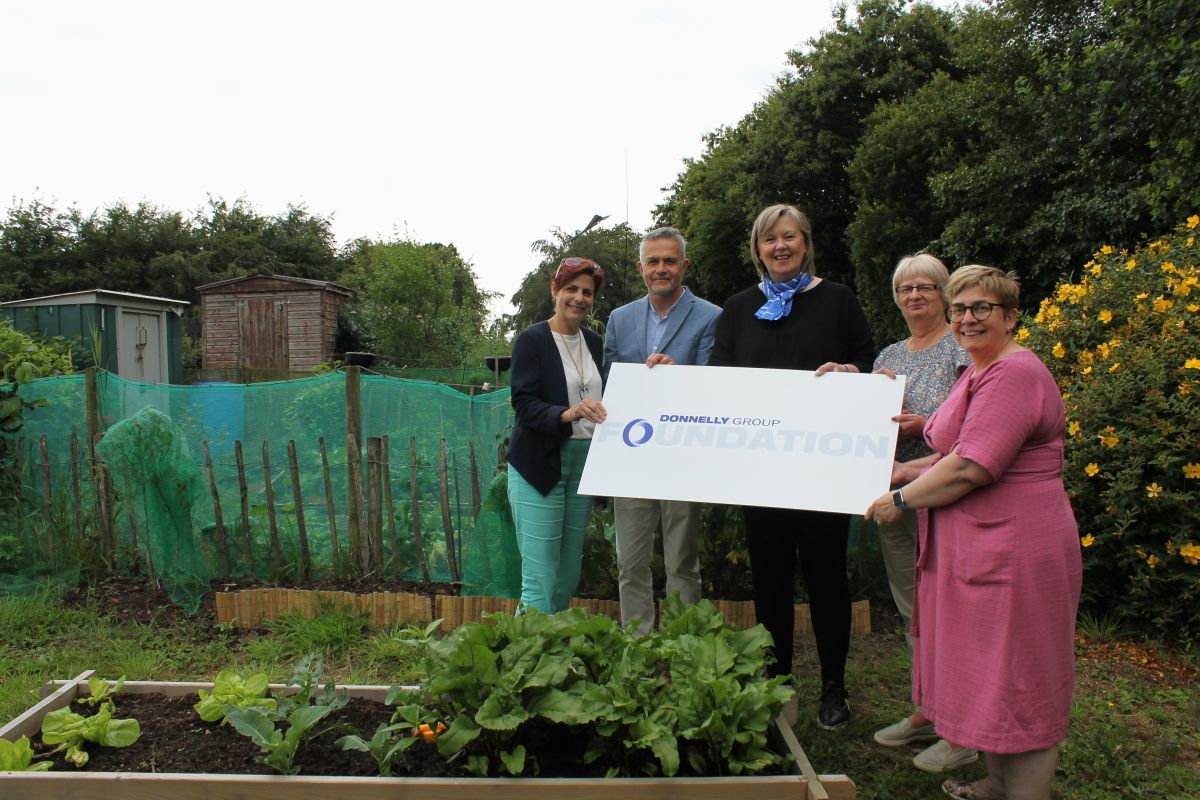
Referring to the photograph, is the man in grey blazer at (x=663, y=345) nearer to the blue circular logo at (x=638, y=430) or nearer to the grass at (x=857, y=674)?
the blue circular logo at (x=638, y=430)

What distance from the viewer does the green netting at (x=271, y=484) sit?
4.83 meters

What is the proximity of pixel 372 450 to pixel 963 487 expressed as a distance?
3.69 meters

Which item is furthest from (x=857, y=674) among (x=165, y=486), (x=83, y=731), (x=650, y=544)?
(x=165, y=486)

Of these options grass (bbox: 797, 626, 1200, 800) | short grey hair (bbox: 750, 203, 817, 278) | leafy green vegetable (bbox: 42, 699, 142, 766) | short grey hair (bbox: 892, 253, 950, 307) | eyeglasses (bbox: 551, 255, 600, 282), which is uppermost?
short grey hair (bbox: 750, 203, 817, 278)

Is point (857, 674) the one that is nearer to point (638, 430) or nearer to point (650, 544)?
point (650, 544)

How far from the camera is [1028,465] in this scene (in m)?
2.22

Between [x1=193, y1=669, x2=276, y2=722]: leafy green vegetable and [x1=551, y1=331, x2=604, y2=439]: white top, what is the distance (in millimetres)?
1477

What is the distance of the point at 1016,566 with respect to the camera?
2193mm

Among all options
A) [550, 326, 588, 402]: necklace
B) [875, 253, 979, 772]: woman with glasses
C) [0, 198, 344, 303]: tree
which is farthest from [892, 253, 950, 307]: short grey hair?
[0, 198, 344, 303]: tree

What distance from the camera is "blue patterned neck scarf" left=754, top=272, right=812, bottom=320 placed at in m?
3.07

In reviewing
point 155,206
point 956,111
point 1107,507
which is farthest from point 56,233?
point 1107,507

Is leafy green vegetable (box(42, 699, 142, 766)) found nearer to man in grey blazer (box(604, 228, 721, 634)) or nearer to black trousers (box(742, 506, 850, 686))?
man in grey blazer (box(604, 228, 721, 634))

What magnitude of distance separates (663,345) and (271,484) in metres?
3.00

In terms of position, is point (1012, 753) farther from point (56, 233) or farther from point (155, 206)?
point (155, 206)
